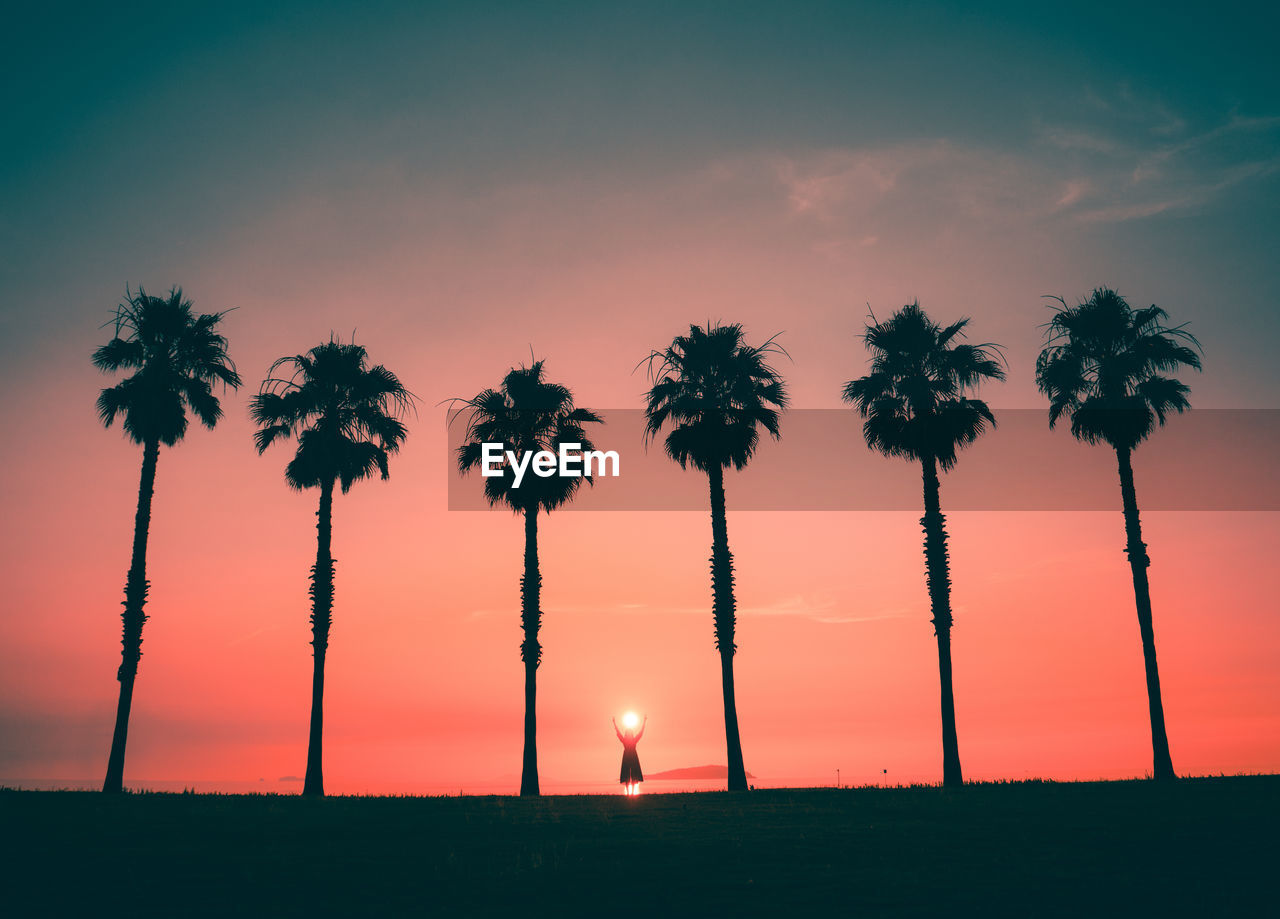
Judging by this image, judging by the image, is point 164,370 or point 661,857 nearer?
point 661,857

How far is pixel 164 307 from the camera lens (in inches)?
1494

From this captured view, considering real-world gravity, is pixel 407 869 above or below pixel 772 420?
below

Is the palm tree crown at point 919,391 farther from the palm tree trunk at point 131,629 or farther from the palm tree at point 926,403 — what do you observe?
the palm tree trunk at point 131,629

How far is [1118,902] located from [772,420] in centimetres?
2531

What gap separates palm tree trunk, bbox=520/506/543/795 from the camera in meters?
34.9

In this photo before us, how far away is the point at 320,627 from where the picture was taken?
35500mm

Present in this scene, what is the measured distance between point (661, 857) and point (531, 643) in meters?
19.5

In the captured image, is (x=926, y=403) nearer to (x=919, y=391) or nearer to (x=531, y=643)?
(x=919, y=391)

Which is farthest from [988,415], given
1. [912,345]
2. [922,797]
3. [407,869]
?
[407,869]

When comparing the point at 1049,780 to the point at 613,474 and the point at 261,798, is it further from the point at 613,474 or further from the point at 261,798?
the point at 261,798

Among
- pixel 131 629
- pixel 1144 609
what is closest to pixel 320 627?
pixel 131 629

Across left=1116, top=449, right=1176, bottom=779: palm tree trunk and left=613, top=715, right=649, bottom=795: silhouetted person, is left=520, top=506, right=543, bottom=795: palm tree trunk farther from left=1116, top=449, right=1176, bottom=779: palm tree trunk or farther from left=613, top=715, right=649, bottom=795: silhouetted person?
left=1116, top=449, right=1176, bottom=779: palm tree trunk

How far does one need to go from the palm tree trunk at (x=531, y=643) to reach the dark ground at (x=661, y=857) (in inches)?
357

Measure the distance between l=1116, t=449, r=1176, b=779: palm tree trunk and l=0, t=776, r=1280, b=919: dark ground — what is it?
19.4ft
